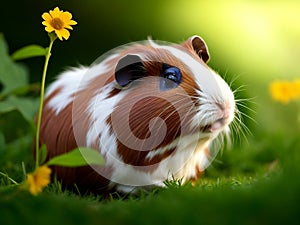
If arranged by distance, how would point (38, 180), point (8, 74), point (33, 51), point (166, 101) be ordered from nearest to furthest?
point (38, 180) < point (166, 101) < point (33, 51) < point (8, 74)

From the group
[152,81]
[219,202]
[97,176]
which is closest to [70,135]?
[97,176]

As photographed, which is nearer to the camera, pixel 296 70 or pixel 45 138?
pixel 45 138

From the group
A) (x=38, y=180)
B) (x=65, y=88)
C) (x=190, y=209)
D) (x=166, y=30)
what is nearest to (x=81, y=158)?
(x=38, y=180)

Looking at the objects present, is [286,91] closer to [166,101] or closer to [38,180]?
[166,101]

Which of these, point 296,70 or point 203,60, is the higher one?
point 203,60

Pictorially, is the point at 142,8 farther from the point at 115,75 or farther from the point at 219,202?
the point at 219,202

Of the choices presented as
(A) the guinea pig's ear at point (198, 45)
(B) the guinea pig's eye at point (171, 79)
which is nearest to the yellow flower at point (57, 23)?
(B) the guinea pig's eye at point (171, 79)

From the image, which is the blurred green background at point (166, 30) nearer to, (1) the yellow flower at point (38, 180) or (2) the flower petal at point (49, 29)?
(2) the flower petal at point (49, 29)

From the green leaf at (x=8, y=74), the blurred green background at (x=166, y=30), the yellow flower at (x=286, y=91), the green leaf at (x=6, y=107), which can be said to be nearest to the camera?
the green leaf at (x=6, y=107)
